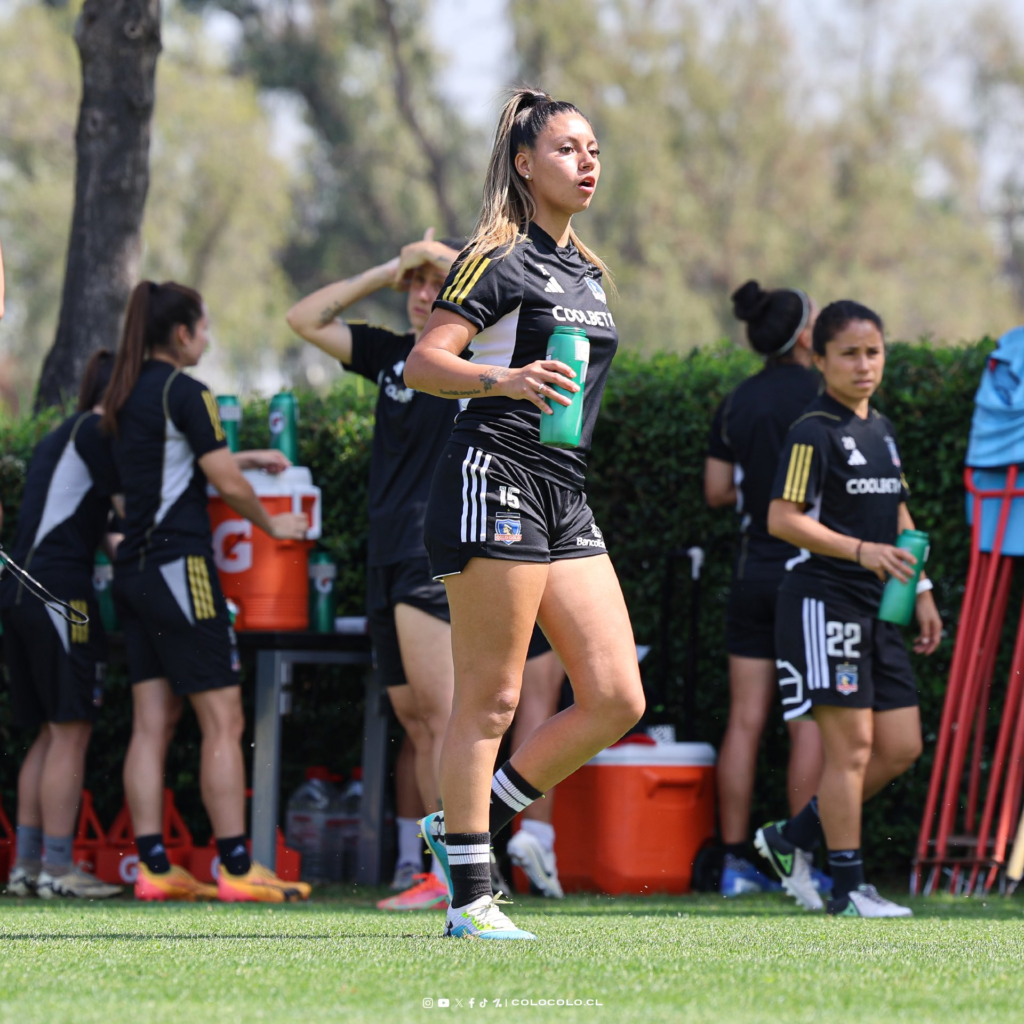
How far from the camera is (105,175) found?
27.9 ft

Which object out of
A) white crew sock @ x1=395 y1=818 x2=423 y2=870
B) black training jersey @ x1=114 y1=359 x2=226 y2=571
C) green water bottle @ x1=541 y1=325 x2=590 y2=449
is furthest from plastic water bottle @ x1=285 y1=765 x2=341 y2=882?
green water bottle @ x1=541 y1=325 x2=590 y2=449

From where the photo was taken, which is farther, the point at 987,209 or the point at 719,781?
the point at 987,209

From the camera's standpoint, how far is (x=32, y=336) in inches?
1074

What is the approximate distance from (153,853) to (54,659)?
37.9 inches

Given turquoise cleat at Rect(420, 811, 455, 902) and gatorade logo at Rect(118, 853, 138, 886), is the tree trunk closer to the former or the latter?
gatorade logo at Rect(118, 853, 138, 886)

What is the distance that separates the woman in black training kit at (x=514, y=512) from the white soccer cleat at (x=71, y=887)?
278cm

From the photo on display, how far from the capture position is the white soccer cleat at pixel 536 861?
5977mm

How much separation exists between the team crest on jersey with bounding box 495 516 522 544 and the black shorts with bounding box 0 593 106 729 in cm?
323

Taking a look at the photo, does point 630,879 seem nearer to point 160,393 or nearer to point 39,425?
point 160,393

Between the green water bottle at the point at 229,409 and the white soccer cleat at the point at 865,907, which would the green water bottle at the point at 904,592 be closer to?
the white soccer cleat at the point at 865,907

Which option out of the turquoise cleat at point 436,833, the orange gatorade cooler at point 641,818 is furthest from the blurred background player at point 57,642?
the turquoise cleat at point 436,833

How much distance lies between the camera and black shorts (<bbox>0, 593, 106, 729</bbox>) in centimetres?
630

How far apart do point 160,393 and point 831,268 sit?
69.1 ft

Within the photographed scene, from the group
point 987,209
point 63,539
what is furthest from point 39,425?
point 987,209
